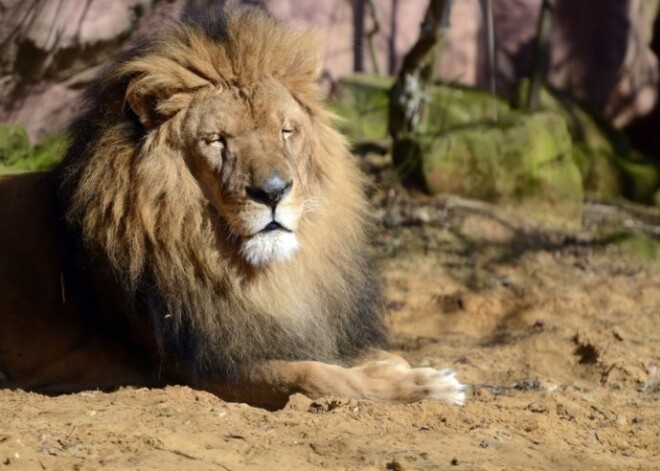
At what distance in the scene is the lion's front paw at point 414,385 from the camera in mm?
4191

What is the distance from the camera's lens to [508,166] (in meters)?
8.22

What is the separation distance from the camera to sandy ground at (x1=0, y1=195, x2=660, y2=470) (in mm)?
3430

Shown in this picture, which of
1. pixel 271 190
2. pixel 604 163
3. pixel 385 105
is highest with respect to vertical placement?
pixel 271 190

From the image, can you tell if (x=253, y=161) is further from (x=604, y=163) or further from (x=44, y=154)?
(x=604, y=163)

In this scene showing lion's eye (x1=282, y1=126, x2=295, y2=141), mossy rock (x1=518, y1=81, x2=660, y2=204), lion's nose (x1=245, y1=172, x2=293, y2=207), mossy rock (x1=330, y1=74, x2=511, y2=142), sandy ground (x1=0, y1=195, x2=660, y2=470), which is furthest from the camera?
mossy rock (x1=330, y1=74, x2=511, y2=142)

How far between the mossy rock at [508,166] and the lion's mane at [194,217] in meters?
3.48

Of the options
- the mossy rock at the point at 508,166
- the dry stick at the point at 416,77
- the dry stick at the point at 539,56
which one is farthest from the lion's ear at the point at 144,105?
the dry stick at the point at 539,56

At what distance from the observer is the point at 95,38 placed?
7.76 meters

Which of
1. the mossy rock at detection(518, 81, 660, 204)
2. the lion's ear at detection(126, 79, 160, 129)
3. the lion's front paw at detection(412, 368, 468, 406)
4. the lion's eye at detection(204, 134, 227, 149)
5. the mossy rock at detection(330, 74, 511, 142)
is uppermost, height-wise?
the lion's ear at detection(126, 79, 160, 129)

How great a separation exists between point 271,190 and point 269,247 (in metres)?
0.22

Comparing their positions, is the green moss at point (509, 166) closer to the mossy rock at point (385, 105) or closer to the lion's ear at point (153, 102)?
the mossy rock at point (385, 105)

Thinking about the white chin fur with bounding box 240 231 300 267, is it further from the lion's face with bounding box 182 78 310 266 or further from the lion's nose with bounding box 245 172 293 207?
the lion's nose with bounding box 245 172 293 207

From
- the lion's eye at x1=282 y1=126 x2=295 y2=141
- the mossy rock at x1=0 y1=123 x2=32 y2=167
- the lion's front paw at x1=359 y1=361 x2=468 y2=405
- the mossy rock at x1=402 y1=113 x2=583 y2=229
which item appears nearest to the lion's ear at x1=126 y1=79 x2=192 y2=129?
the lion's eye at x1=282 y1=126 x2=295 y2=141

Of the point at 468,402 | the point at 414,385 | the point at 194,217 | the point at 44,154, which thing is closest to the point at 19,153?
the point at 44,154
